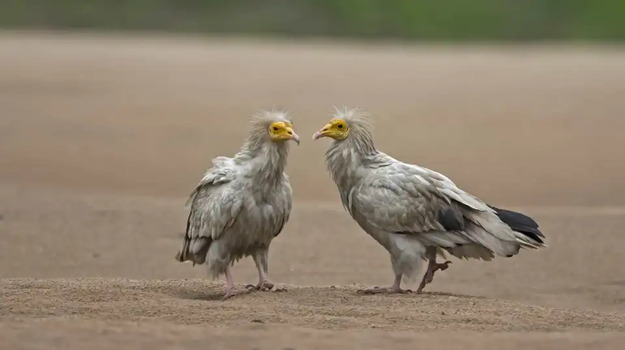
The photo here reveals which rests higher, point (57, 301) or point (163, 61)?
point (163, 61)

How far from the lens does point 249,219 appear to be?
31.3 feet

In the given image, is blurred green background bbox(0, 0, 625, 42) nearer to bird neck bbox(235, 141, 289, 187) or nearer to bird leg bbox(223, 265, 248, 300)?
bird neck bbox(235, 141, 289, 187)

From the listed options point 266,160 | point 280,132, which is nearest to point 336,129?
point 280,132

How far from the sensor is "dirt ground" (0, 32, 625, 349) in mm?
8398

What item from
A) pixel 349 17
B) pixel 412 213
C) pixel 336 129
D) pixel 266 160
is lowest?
pixel 412 213

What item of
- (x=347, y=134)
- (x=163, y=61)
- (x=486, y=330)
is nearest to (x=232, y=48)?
(x=163, y=61)

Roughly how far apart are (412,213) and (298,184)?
821cm

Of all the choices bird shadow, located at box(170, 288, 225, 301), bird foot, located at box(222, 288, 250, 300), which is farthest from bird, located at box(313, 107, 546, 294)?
bird shadow, located at box(170, 288, 225, 301)

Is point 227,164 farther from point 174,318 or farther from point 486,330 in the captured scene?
point 486,330

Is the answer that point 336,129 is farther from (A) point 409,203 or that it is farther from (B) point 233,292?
(B) point 233,292

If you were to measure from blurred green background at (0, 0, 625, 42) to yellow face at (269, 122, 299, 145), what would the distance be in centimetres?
2636

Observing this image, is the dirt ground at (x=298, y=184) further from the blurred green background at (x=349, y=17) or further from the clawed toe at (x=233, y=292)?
the blurred green background at (x=349, y=17)

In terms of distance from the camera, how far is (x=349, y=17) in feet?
127

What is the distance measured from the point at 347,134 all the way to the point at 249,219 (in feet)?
3.27
